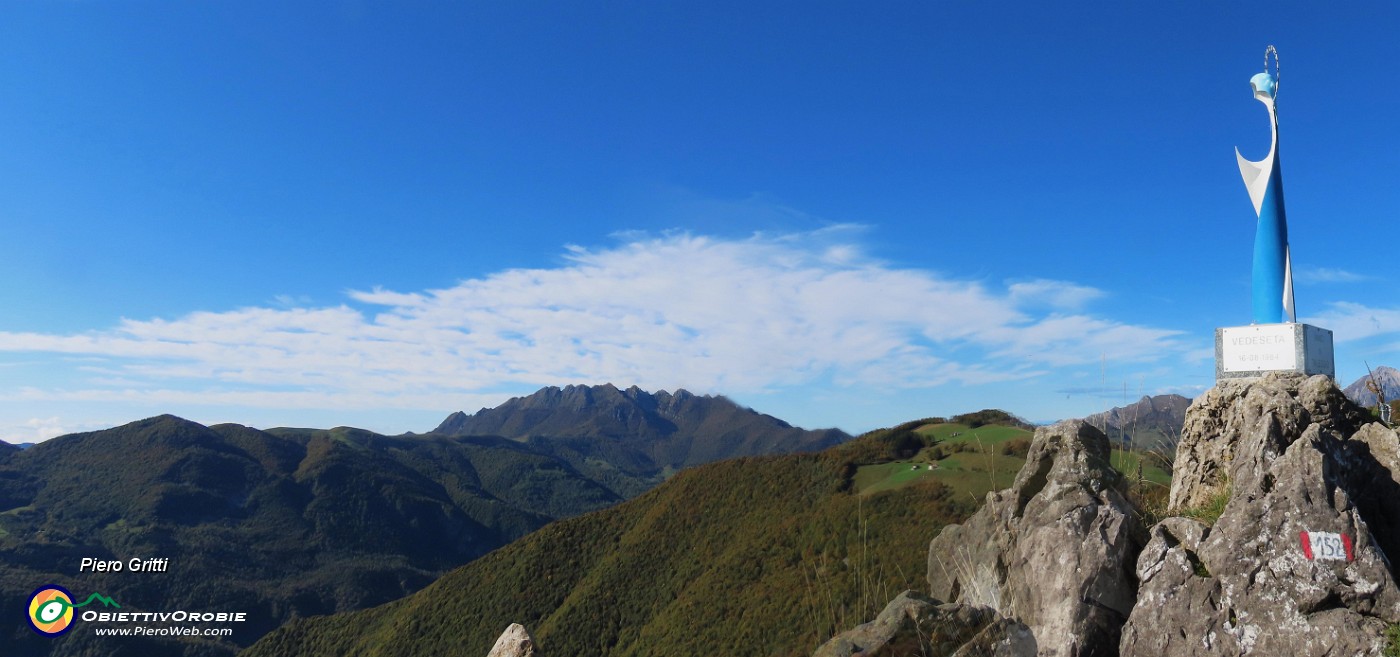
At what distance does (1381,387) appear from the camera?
9773 mm

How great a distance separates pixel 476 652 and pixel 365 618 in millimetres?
34276

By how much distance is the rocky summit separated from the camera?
5.90 meters

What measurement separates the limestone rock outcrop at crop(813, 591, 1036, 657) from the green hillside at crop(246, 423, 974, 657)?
42.7m

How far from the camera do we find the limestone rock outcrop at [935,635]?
7.21 metres

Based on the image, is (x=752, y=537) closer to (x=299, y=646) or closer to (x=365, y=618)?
(x=365, y=618)

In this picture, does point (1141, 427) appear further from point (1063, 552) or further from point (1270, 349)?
point (1270, 349)

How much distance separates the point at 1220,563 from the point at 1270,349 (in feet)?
58.5

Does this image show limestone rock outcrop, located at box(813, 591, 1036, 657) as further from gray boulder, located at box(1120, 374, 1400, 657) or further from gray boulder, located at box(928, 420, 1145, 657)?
gray boulder, located at box(1120, 374, 1400, 657)

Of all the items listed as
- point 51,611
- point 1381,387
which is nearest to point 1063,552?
point 1381,387

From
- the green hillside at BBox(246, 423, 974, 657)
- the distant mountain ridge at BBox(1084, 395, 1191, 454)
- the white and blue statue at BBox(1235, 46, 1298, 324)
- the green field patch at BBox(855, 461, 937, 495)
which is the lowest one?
the green hillside at BBox(246, 423, 974, 657)

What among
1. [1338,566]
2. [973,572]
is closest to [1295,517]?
[1338,566]

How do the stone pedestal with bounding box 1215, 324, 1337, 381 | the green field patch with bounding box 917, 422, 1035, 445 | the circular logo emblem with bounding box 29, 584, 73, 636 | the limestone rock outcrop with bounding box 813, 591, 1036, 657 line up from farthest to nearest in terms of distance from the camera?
the green field patch with bounding box 917, 422, 1035, 445
the circular logo emblem with bounding box 29, 584, 73, 636
the stone pedestal with bounding box 1215, 324, 1337, 381
the limestone rock outcrop with bounding box 813, 591, 1036, 657

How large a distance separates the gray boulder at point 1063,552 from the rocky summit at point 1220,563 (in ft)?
0.06

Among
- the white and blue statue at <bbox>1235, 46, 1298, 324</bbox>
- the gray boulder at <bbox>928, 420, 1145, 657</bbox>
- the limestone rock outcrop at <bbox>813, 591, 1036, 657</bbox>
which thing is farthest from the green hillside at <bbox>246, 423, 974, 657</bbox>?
the limestone rock outcrop at <bbox>813, 591, 1036, 657</bbox>
